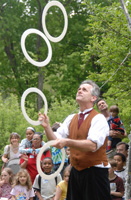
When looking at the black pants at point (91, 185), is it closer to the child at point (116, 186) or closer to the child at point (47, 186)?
the child at point (116, 186)

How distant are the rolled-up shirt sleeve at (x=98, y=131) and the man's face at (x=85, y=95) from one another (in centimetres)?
22

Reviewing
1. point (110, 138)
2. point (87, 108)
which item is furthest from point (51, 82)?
point (87, 108)

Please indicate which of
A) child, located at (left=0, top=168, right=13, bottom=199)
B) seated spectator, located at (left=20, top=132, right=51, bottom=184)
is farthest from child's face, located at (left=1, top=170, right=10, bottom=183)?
seated spectator, located at (left=20, top=132, right=51, bottom=184)

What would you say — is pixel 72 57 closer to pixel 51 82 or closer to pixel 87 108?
pixel 51 82

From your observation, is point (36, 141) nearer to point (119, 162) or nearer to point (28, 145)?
point (28, 145)

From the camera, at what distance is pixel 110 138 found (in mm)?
6426

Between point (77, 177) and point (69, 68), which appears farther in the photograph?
point (69, 68)

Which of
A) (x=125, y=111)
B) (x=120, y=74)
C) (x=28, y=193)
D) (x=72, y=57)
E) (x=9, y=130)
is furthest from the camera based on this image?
(x=72, y=57)

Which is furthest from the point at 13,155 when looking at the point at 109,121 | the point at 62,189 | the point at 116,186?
the point at 116,186

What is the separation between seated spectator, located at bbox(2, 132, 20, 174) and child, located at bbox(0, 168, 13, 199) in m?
0.56

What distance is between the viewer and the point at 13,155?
6875 millimetres

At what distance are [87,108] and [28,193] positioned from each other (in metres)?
2.70

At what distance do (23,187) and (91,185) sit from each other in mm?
2609

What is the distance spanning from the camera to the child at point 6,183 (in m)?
6.01
